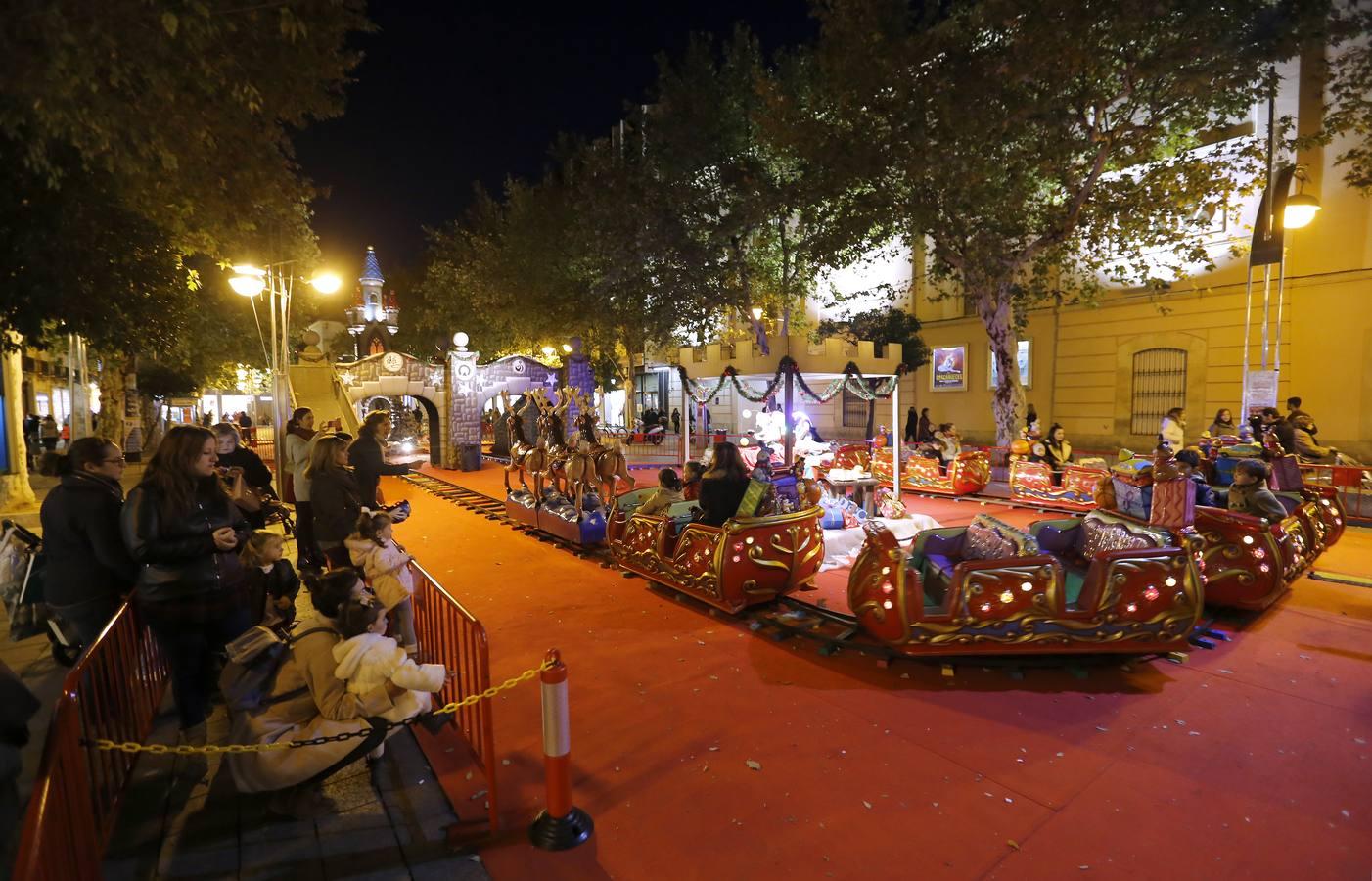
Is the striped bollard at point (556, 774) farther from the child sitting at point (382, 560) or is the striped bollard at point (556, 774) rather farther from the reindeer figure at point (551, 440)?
the reindeer figure at point (551, 440)

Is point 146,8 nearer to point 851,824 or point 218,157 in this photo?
point 218,157

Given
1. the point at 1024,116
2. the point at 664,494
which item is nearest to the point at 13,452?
the point at 664,494

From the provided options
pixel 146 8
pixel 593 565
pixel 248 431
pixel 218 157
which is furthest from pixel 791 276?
pixel 248 431

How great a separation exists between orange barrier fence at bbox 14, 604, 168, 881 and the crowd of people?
23cm

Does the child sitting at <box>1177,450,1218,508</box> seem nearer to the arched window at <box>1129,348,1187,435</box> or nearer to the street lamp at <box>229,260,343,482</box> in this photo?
the street lamp at <box>229,260,343,482</box>

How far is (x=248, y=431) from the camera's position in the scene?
67.9ft

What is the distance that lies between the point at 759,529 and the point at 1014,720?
252 cm

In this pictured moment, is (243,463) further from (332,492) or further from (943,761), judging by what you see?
(943,761)

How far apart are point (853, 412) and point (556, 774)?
78.7 ft

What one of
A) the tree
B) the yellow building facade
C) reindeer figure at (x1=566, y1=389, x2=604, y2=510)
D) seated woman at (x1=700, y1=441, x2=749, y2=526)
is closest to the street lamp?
reindeer figure at (x1=566, y1=389, x2=604, y2=510)

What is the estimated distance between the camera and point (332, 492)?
5.19 meters

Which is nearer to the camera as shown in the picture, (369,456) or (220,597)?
(220,597)

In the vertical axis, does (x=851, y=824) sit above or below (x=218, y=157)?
below

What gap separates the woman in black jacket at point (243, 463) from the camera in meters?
5.80
